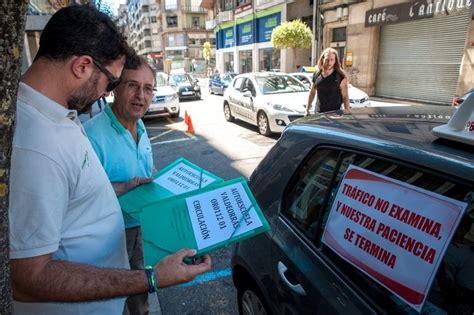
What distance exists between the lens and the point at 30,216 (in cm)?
95

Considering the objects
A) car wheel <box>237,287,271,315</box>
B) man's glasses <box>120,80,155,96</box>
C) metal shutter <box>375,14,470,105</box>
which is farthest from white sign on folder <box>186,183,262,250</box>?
metal shutter <box>375,14,470,105</box>

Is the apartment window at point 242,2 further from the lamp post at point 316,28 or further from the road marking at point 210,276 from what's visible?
the road marking at point 210,276

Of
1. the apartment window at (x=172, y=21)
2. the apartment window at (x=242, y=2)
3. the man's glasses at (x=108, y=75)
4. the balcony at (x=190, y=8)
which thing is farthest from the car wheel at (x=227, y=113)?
the apartment window at (x=172, y=21)

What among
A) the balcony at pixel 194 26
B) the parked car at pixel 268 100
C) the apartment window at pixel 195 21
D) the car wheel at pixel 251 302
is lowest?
the car wheel at pixel 251 302

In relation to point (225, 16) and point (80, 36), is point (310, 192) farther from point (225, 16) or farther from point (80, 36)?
point (225, 16)

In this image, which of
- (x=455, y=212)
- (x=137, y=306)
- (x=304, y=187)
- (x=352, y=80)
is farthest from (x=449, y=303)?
(x=352, y=80)

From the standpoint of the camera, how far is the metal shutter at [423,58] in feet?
40.8

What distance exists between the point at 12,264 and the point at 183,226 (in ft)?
1.67

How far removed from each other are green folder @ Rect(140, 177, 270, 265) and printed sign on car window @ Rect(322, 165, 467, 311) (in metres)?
0.36

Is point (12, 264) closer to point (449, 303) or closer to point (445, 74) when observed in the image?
point (449, 303)

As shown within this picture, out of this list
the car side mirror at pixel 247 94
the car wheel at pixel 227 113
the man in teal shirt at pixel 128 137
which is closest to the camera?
the man in teal shirt at pixel 128 137

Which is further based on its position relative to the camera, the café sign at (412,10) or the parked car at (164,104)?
the café sign at (412,10)

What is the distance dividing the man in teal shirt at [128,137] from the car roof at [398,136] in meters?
0.93

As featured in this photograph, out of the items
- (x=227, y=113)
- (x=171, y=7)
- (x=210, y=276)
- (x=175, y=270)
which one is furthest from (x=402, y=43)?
(x=171, y=7)
